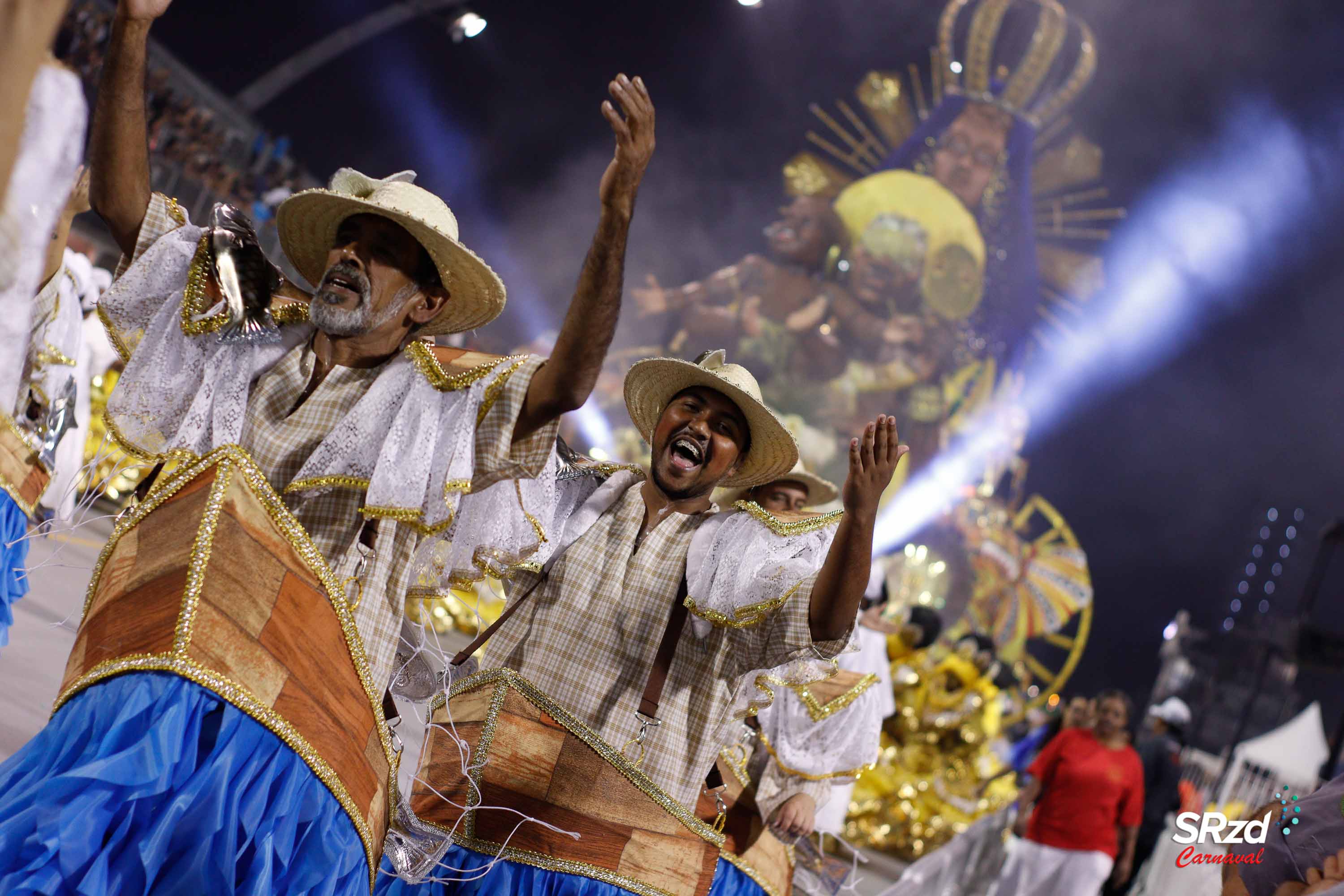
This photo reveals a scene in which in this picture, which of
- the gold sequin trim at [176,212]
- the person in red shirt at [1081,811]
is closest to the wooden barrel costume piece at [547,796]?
the gold sequin trim at [176,212]

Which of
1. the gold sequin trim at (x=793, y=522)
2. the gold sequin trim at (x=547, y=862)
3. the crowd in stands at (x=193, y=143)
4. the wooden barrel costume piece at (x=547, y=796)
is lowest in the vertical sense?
the gold sequin trim at (x=547, y=862)

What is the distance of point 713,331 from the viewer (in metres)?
25.6

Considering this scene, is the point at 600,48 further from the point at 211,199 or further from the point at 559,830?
the point at 559,830

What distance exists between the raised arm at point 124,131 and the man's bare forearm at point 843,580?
60.4 inches

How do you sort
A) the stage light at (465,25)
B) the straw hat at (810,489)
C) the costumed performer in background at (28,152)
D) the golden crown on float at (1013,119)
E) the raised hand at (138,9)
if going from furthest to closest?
the golden crown on float at (1013,119) < the stage light at (465,25) < the straw hat at (810,489) < the raised hand at (138,9) < the costumed performer in background at (28,152)

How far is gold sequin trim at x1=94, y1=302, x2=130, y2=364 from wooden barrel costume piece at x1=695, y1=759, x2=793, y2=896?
1.87 m

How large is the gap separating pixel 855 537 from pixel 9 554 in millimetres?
2198

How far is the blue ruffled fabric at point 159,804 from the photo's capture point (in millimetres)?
1489

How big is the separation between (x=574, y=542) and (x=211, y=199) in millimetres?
9592

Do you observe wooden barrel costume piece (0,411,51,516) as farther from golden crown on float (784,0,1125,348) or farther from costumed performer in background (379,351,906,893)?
golden crown on float (784,0,1125,348)

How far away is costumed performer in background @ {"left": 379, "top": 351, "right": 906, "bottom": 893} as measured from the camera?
2455 mm

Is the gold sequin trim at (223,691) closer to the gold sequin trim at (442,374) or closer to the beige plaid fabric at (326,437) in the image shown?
the beige plaid fabric at (326,437)

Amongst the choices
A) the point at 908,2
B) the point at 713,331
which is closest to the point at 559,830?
the point at 713,331

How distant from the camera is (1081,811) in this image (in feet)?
20.7
